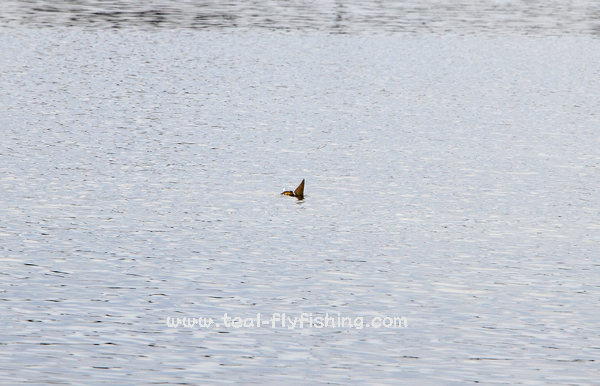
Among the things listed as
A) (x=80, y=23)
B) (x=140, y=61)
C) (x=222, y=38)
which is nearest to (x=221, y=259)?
(x=140, y=61)

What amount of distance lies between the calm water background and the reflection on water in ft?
90.4

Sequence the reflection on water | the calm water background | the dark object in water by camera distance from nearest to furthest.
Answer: the calm water background, the dark object in water, the reflection on water

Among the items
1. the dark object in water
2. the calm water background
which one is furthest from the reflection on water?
the dark object in water

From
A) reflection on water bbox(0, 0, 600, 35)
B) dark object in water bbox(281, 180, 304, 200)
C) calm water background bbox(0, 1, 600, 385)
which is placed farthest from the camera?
reflection on water bbox(0, 0, 600, 35)

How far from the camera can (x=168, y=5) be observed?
109 meters

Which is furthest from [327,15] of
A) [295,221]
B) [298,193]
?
[295,221]

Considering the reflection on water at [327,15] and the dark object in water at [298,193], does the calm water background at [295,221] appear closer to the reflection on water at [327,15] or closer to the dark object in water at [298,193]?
the dark object in water at [298,193]

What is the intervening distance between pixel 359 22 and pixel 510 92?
42443mm

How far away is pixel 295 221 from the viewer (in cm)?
2739

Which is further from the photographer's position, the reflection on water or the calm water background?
the reflection on water

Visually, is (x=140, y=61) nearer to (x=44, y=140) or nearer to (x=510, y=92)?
(x=510, y=92)

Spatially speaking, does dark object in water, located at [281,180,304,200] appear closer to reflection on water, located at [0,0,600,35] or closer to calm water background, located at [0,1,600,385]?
calm water background, located at [0,1,600,385]

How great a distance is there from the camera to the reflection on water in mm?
92000

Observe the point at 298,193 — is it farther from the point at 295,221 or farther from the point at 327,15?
the point at 327,15
